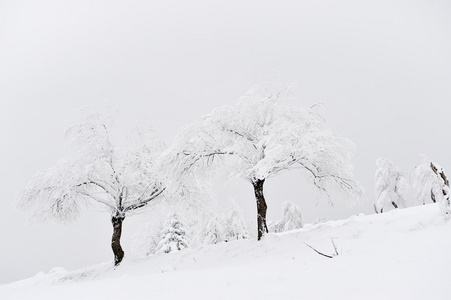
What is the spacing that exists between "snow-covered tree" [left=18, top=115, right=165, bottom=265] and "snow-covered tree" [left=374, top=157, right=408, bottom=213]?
24225 millimetres

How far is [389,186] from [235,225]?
1669cm

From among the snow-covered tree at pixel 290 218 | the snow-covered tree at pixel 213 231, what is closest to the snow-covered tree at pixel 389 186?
the snow-covered tree at pixel 290 218

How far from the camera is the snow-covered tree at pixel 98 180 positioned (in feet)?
50.0

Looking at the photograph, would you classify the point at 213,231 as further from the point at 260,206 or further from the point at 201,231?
the point at 260,206

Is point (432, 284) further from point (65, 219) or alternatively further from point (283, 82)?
point (65, 219)

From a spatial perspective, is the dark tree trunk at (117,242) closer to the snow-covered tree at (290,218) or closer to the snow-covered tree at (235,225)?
the snow-covered tree at (235,225)

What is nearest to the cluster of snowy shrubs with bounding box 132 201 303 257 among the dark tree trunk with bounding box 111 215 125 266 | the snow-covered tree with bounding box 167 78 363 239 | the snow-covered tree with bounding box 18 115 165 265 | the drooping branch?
the dark tree trunk with bounding box 111 215 125 266

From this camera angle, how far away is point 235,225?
2956 cm

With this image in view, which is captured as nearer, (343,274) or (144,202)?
(343,274)

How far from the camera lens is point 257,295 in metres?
4.54

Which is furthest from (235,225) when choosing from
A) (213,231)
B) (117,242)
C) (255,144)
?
(255,144)

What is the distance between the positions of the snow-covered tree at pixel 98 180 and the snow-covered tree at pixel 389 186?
2422 centimetres

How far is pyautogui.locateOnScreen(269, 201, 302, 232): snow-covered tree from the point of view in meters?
32.5

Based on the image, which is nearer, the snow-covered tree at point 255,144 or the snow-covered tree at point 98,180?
the snow-covered tree at point 255,144
